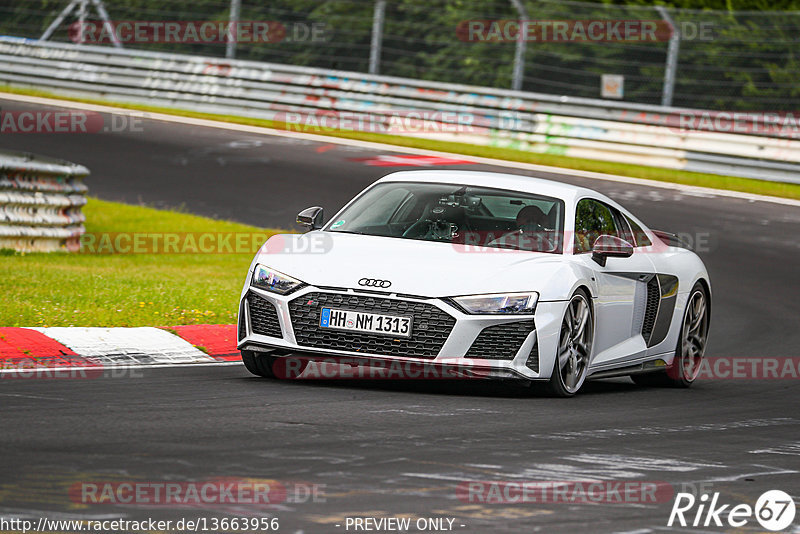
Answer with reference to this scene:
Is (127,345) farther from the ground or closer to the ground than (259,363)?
closer to the ground

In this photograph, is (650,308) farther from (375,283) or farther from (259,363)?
(259,363)

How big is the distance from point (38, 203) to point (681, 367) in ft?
25.8

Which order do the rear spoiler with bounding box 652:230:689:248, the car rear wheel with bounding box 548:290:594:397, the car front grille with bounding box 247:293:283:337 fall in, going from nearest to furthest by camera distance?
the car front grille with bounding box 247:293:283:337 → the car rear wheel with bounding box 548:290:594:397 → the rear spoiler with bounding box 652:230:689:248

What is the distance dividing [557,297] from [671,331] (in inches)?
86.1

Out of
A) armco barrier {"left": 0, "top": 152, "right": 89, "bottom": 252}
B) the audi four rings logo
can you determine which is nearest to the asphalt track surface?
the audi four rings logo

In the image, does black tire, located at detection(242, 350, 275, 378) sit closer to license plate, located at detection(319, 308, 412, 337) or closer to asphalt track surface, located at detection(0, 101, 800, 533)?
asphalt track surface, located at detection(0, 101, 800, 533)

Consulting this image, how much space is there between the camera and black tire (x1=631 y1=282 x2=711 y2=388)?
34.9ft

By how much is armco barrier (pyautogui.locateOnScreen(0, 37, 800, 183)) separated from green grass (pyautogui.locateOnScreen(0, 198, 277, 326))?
8118 millimetres

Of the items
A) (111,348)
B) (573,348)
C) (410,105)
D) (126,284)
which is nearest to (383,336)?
(573,348)

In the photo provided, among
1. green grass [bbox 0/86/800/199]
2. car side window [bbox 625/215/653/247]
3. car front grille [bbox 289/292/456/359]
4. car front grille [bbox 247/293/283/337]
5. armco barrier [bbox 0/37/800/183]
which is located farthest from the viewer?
armco barrier [bbox 0/37/800/183]

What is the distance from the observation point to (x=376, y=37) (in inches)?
1040

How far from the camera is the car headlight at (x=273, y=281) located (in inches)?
335

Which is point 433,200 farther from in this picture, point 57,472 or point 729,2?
point 729,2

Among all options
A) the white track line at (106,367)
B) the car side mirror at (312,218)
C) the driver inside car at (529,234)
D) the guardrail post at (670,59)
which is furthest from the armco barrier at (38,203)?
the guardrail post at (670,59)
